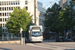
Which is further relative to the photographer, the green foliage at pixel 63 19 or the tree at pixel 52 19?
the tree at pixel 52 19

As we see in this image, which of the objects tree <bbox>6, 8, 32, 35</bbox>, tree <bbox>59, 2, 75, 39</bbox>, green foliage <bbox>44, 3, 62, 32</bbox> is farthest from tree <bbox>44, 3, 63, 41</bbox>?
tree <bbox>59, 2, 75, 39</bbox>

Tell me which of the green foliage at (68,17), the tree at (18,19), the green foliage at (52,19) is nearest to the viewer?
the green foliage at (68,17)

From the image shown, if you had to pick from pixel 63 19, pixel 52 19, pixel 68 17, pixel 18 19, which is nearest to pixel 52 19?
pixel 52 19

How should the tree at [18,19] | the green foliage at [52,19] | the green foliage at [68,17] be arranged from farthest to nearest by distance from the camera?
the tree at [18,19] < the green foliage at [52,19] < the green foliage at [68,17]

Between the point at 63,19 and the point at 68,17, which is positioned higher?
the point at 68,17

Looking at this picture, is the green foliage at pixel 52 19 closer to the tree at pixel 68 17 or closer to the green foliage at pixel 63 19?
the green foliage at pixel 63 19

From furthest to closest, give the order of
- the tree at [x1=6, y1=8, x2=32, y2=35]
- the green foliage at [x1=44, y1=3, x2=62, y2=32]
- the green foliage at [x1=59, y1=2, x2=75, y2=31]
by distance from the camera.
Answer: the tree at [x1=6, y1=8, x2=32, y2=35], the green foliage at [x1=44, y1=3, x2=62, y2=32], the green foliage at [x1=59, y1=2, x2=75, y2=31]

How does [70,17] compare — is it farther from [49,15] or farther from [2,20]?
[2,20]

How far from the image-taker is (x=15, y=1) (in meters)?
85.8

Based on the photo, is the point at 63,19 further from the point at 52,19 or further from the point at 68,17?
the point at 52,19

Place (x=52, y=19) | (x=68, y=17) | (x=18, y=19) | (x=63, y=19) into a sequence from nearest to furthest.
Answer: (x=68, y=17) < (x=63, y=19) < (x=52, y=19) < (x=18, y=19)

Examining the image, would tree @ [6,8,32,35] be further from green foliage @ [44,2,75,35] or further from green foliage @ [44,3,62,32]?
green foliage @ [44,2,75,35]

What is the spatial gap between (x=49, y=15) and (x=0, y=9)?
37.7 meters

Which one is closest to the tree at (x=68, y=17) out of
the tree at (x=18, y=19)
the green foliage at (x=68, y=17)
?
the green foliage at (x=68, y=17)
